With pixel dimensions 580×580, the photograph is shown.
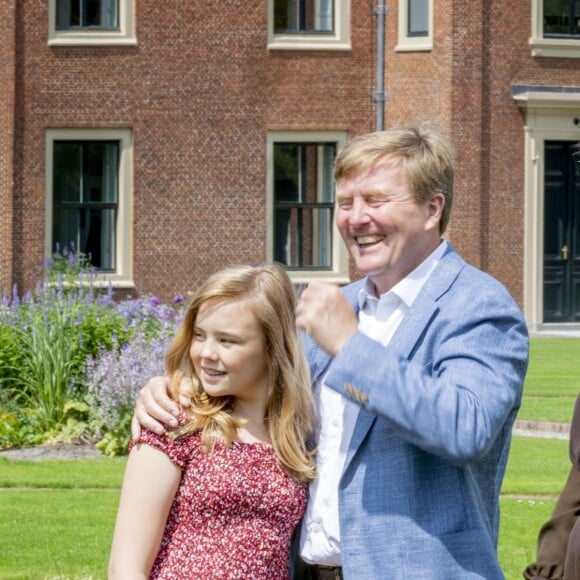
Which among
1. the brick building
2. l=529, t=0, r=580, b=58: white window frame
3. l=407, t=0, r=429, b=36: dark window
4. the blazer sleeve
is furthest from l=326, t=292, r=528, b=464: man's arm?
l=529, t=0, r=580, b=58: white window frame

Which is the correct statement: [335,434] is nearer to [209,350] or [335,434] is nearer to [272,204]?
[209,350]

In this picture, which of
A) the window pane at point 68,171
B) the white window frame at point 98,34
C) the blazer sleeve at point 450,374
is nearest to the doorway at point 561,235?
the white window frame at point 98,34

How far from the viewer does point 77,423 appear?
12555 millimetres

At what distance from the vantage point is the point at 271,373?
3.35 metres

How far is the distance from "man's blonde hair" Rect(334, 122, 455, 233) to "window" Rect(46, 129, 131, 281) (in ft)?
78.8

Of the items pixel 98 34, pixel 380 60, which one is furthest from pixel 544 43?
pixel 98 34

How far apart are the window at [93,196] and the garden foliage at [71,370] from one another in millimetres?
13862

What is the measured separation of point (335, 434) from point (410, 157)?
1.98ft

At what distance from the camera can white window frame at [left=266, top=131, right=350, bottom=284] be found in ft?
91.0

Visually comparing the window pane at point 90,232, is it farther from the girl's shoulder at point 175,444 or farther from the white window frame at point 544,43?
the girl's shoulder at point 175,444

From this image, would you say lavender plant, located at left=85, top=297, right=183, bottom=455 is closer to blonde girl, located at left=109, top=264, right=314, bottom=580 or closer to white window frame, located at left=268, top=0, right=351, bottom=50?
blonde girl, located at left=109, top=264, right=314, bottom=580

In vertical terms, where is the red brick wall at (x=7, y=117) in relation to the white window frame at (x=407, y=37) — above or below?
below

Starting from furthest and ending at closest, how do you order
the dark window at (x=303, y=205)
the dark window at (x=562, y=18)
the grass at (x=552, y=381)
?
the dark window at (x=562, y=18)
the dark window at (x=303, y=205)
the grass at (x=552, y=381)

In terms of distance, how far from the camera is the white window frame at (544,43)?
27.9m
